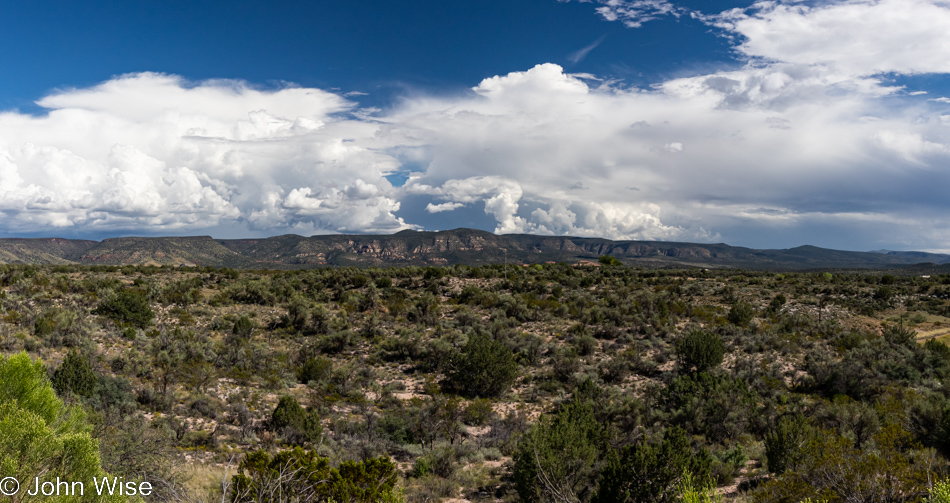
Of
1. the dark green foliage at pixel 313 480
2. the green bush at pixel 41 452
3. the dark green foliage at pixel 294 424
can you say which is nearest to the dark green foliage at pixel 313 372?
the dark green foliage at pixel 294 424

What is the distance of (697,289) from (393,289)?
24492 millimetres

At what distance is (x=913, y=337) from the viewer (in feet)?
72.3

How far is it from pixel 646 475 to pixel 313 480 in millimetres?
5976

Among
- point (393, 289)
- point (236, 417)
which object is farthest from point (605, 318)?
point (236, 417)

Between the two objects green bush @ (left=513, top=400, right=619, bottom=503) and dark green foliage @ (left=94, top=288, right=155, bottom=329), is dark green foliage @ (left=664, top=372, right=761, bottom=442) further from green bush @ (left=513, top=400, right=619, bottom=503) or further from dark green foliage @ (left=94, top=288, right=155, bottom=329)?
dark green foliage @ (left=94, top=288, right=155, bottom=329)

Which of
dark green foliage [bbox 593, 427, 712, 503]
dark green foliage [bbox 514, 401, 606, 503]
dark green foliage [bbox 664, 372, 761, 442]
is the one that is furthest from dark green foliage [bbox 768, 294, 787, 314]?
dark green foliage [bbox 593, 427, 712, 503]

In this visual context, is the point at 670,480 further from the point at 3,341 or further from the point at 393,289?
the point at 393,289

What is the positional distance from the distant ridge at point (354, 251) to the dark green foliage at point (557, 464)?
3761 inches

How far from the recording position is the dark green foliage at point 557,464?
356 inches

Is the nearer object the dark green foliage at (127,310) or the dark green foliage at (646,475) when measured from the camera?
the dark green foliage at (646,475)

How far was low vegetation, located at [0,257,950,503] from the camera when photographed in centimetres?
748

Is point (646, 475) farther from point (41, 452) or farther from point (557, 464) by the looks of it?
point (41, 452)

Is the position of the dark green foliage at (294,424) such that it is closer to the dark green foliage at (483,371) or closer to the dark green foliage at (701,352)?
the dark green foliage at (483,371)

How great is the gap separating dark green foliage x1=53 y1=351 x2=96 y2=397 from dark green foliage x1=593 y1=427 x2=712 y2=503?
14.0 meters
